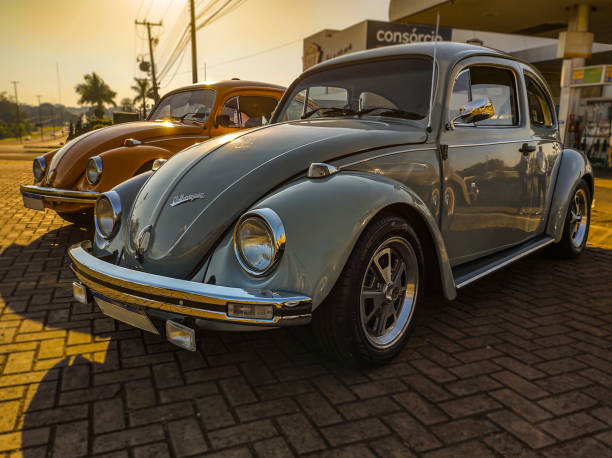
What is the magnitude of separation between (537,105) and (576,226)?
1485mm

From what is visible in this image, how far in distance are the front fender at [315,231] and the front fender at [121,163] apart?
3066mm

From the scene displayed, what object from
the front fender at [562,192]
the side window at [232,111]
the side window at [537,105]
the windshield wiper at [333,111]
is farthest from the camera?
the side window at [232,111]

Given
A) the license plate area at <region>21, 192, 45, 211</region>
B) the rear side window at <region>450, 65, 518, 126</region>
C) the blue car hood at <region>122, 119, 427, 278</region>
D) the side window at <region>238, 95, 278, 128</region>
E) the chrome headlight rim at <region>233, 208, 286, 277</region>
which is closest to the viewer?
the chrome headlight rim at <region>233, 208, 286, 277</region>

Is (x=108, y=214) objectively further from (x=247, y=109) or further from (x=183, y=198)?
(x=247, y=109)

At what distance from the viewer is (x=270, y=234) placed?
215 cm

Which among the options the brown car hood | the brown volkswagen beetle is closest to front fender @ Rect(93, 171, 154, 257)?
the brown volkswagen beetle

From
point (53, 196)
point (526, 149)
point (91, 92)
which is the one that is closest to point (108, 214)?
point (53, 196)

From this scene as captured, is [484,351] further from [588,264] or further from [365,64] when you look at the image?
[588,264]

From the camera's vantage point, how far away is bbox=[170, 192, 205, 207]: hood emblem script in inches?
101

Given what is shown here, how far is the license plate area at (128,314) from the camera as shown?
2.30 meters

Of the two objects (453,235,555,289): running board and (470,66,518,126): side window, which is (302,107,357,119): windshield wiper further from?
(453,235,555,289): running board

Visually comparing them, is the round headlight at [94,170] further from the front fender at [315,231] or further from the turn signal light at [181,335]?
the turn signal light at [181,335]

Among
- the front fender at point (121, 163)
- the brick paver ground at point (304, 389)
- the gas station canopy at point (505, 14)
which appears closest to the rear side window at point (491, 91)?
the brick paver ground at point (304, 389)

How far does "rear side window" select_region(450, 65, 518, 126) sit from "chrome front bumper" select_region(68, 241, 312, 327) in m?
1.87
